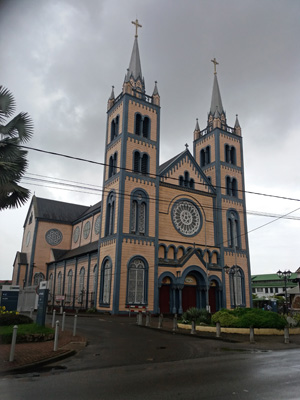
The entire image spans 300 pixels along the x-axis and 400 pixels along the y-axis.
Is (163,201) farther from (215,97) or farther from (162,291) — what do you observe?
(215,97)

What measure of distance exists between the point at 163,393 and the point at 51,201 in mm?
53458

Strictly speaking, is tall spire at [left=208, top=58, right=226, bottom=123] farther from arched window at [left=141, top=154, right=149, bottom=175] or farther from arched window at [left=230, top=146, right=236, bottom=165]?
arched window at [left=141, top=154, right=149, bottom=175]

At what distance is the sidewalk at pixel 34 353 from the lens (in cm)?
1005

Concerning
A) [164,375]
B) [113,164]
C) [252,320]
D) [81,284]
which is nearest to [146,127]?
[113,164]

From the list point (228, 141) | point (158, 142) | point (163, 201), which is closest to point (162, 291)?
point (163, 201)

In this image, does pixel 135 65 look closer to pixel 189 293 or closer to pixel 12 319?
pixel 189 293

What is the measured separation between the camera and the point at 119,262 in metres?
31.9

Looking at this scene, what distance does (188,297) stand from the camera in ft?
118

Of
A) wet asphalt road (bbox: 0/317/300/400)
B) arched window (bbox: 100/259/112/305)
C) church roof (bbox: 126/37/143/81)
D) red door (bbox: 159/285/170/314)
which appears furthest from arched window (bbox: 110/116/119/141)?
wet asphalt road (bbox: 0/317/300/400)

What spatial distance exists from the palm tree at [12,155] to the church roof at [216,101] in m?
33.6

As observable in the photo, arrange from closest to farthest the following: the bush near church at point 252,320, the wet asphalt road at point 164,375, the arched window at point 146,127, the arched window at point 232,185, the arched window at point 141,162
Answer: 1. the wet asphalt road at point 164,375
2. the bush near church at point 252,320
3. the arched window at point 141,162
4. the arched window at point 146,127
5. the arched window at point 232,185

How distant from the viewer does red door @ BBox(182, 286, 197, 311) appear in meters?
35.5

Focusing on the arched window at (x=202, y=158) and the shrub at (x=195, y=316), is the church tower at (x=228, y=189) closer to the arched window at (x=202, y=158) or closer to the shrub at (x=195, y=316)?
the arched window at (x=202, y=158)

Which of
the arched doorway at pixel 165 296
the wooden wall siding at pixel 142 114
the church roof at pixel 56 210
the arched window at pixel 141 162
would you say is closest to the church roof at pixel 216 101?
the wooden wall siding at pixel 142 114
